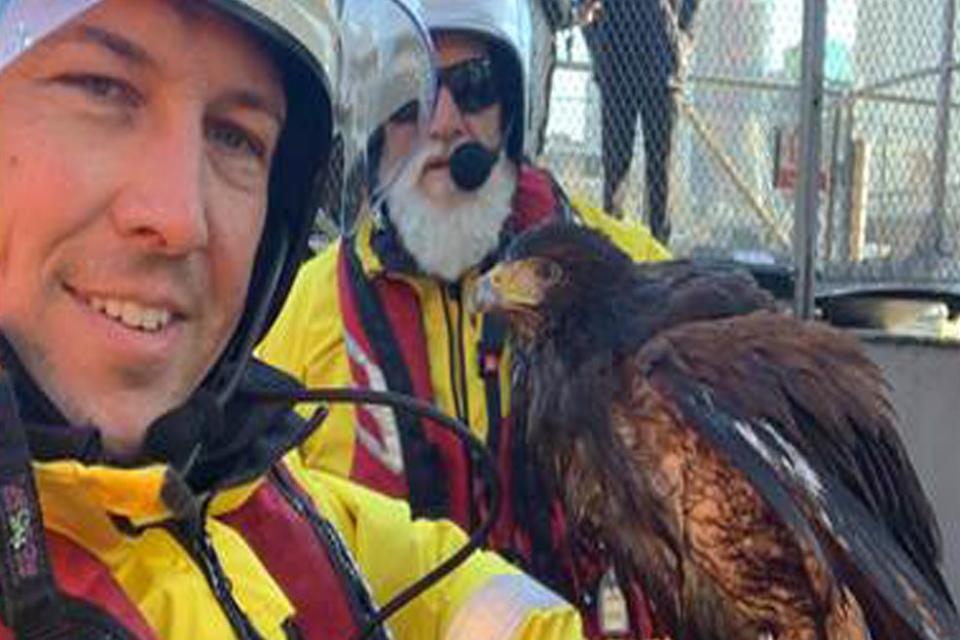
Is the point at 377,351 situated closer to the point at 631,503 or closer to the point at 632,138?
the point at 631,503

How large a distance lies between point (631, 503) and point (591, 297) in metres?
0.46

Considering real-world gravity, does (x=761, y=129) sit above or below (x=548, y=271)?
above

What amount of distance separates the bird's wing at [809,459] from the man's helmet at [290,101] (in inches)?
44.8

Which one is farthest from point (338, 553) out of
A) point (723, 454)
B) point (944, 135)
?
point (944, 135)

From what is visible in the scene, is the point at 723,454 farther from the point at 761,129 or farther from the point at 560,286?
the point at 761,129

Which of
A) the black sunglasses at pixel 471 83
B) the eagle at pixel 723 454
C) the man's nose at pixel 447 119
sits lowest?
the eagle at pixel 723 454

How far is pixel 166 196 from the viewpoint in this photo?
1.36 m

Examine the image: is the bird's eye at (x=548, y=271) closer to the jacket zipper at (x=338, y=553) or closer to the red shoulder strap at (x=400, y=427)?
the red shoulder strap at (x=400, y=427)

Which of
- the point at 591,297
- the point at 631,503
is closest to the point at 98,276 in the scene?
the point at 631,503

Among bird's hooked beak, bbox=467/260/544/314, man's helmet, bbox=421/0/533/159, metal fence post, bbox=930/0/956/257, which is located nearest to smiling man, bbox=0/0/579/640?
bird's hooked beak, bbox=467/260/544/314

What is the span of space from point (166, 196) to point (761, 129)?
4.41 metres

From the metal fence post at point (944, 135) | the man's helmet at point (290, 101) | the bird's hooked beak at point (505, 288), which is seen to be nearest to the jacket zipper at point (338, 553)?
the man's helmet at point (290, 101)

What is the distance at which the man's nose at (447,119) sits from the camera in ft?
10.4

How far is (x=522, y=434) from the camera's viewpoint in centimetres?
312
